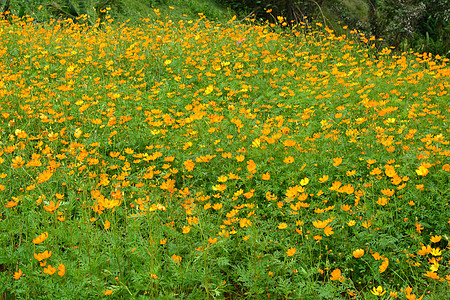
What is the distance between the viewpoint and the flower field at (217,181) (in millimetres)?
1929

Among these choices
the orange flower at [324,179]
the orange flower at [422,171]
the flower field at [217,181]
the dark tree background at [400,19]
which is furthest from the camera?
the dark tree background at [400,19]

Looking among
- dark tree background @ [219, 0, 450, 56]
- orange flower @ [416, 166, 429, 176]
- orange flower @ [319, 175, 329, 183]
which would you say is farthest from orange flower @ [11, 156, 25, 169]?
dark tree background @ [219, 0, 450, 56]

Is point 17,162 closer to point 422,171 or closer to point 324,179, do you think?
point 324,179

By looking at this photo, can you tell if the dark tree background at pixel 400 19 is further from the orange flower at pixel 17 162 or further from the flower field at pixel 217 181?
the orange flower at pixel 17 162

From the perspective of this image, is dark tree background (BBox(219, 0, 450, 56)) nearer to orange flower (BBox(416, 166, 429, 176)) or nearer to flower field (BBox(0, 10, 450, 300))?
flower field (BBox(0, 10, 450, 300))

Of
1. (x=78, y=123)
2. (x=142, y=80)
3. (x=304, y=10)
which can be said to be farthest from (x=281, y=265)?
(x=304, y=10)

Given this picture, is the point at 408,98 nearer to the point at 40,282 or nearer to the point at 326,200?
the point at 326,200

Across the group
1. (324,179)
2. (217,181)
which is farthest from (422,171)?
(217,181)

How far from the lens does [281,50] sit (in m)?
5.76

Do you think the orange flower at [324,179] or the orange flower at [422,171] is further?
the orange flower at [324,179]

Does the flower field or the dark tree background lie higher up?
the dark tree background

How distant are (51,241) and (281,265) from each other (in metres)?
1.30

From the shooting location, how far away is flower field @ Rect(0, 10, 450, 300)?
193 centimetres

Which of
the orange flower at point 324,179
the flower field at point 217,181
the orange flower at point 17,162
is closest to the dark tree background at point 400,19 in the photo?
the flower field at point 217,181
